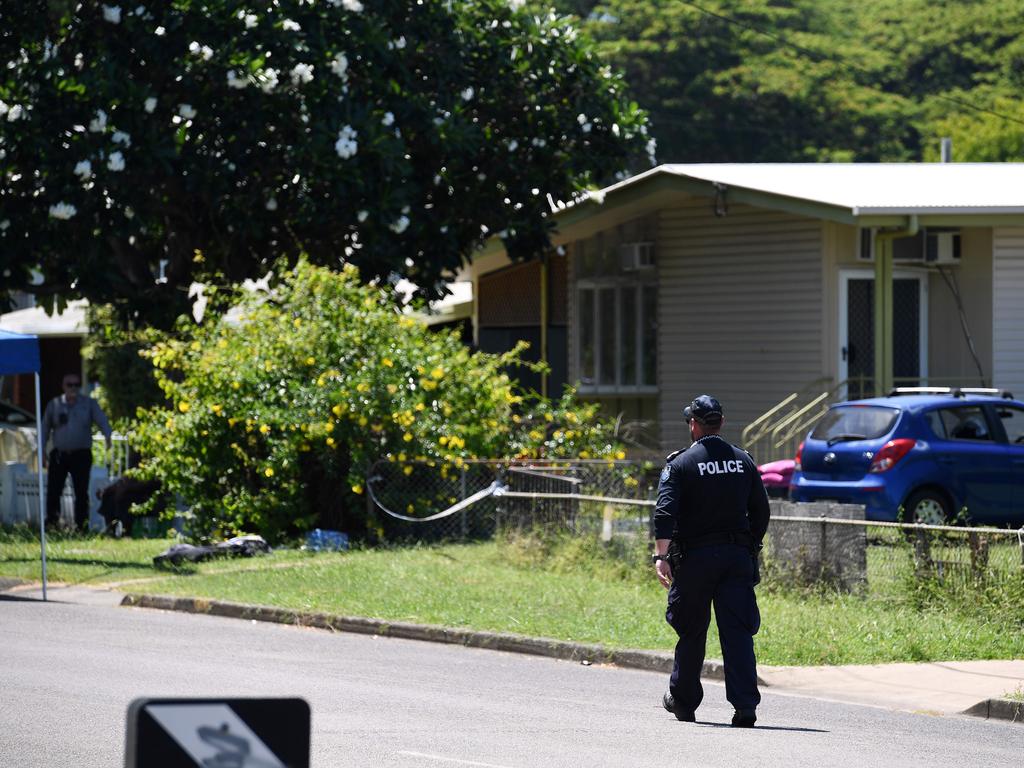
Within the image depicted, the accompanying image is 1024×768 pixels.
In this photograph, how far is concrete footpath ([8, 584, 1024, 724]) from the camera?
10.2 meters

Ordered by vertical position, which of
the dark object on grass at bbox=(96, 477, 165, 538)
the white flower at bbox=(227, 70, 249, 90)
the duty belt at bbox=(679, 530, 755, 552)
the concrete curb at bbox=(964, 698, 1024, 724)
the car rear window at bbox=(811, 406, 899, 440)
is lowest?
the concrete curb at bbox=(964, 698, 1024, 724)

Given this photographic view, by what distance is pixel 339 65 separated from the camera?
70.2ft

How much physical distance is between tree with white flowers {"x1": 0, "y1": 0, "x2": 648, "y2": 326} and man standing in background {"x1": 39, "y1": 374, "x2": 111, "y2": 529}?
194 centimetres

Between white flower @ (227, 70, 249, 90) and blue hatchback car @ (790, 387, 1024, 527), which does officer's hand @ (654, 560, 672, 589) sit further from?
white flower @ (227, 70, 249, 90)

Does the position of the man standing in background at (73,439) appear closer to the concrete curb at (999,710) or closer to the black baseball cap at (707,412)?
the black baseball cap at (707,412)

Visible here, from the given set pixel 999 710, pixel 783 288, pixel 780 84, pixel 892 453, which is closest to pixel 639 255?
pixel 783 288

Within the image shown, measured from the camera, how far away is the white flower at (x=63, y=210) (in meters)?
20.4

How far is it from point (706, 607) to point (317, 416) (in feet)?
30.8

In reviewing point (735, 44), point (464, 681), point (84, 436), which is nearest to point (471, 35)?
point (84, 436)

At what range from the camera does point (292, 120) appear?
2142 cm

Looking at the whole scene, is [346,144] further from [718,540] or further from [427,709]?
[718,540]

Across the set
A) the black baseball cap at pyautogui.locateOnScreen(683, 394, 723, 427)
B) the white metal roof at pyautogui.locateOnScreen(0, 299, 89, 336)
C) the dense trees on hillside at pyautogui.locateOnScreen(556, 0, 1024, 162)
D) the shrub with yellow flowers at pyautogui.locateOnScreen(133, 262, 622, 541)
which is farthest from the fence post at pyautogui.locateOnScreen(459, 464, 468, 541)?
the dense trees on hillside at pyautogui.locateOnScreen(556, 0, 1024, 162)

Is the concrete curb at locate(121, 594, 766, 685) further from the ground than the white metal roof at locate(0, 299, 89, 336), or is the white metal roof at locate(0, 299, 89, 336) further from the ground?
the white metal roof at locate(0, 299, 89, 336)

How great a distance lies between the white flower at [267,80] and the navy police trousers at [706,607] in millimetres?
13058
